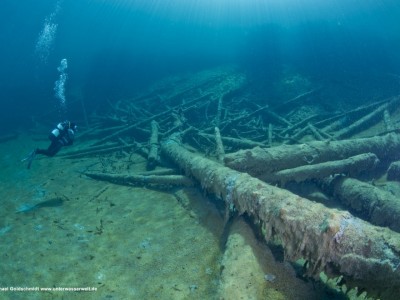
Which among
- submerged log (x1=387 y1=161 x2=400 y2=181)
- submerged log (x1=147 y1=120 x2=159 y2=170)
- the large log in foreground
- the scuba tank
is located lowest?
submerged log (x1=147 y1=120 x2=159 y2=170)

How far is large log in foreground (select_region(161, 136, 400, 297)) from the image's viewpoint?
3080 mm

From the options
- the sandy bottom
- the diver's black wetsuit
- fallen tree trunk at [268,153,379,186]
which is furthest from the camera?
the diver's black wetsuit

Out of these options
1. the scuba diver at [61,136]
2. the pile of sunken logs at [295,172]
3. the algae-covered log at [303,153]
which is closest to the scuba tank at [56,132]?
the scuba diver at [61,136]

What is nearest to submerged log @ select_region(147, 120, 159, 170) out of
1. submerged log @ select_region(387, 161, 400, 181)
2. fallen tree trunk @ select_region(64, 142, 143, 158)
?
fallen tree trunk @ select_region(64, 142, 143, 158)

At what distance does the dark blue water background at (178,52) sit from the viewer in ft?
70.6

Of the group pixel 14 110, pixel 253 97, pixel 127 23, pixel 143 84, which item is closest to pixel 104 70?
pixel 143 84

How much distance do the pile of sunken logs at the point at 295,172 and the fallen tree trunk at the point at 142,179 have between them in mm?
28

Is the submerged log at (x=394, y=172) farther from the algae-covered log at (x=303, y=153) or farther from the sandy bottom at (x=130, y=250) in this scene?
the sandy bottom at (x=130, y=250)

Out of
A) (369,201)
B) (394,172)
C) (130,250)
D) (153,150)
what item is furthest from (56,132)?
(394,172)

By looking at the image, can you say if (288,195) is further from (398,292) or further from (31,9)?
(31,9)

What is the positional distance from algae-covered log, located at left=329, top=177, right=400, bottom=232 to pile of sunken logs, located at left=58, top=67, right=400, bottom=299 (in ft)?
0.05

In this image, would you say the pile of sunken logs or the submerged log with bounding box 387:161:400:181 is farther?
the submerged log with bounding box 387:161:400:181

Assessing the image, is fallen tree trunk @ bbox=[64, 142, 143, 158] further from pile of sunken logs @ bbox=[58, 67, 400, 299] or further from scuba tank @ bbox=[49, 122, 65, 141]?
scuba tank @ bbox=[49, 122, 65, 141]

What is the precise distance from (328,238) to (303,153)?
12.6ft
